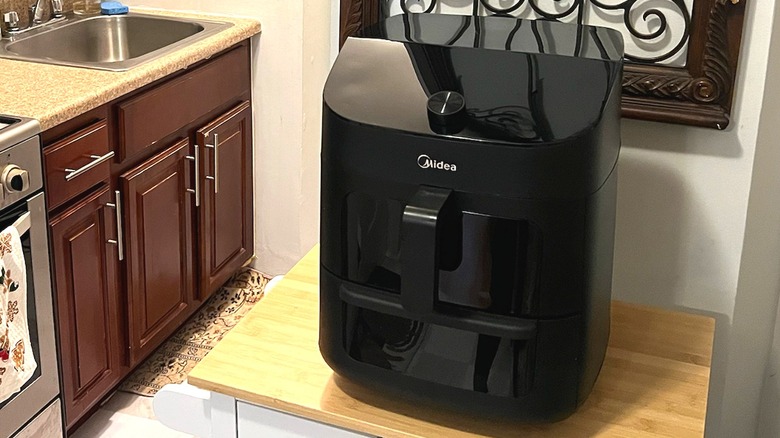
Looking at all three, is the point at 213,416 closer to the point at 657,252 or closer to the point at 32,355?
the point at 657,252

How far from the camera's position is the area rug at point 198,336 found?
249 centimetres

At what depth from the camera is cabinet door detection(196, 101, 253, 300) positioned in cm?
261

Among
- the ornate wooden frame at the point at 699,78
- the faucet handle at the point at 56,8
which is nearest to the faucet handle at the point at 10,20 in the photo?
the faucet handle at the point at 56,8

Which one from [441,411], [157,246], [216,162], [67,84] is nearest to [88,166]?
[67,84]

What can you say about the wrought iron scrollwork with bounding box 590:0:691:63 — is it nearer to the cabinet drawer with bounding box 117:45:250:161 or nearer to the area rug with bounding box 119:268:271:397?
the cabinet drawer with bounding box 117:45:250:161

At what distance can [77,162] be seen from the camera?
1.99m

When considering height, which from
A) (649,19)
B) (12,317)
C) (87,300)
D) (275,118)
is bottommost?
(87,300)

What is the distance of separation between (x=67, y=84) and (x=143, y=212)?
1.32 ft

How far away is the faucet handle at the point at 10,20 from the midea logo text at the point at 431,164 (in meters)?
1.86

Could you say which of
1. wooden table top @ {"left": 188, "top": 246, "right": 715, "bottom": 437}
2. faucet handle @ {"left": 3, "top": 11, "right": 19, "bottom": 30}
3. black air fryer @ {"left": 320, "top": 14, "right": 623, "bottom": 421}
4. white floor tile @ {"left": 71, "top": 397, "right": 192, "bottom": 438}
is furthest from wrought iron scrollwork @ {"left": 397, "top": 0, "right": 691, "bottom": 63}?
faucet handle @ {"left": 3, "top": 11, "right": 19, "bottom": 30}

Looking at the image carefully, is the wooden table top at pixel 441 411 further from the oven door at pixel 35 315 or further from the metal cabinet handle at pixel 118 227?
the metal cabinet handle at pixel 118 227

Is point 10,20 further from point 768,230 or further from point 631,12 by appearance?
point 768,230

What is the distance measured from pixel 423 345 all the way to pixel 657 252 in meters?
0.53

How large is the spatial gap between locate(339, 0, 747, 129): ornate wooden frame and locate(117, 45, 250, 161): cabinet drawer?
4.21ft
